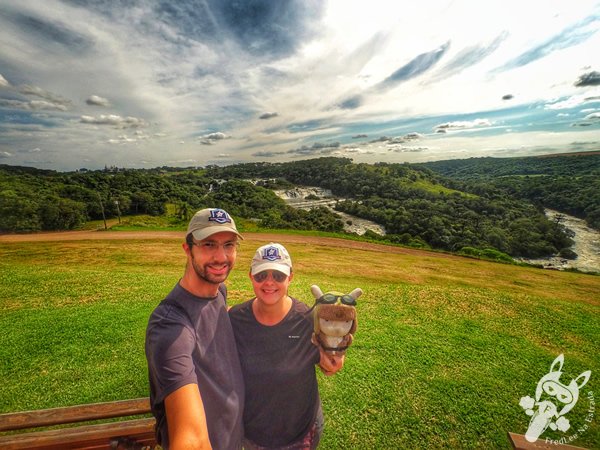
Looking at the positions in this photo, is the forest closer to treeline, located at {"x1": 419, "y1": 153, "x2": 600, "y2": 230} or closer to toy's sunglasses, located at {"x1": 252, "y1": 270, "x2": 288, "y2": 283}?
treeline, located at {"x1": 419, "y1": 153, "x2": 600, "y2": 230}

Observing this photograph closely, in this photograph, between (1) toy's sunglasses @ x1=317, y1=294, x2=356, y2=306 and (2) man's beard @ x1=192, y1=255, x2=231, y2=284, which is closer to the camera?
(2) man's beard @ x1=192, y1=255, x2=231, y2=284

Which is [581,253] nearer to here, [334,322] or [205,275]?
[334,322]

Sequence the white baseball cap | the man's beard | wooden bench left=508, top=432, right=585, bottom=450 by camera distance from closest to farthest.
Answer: the man's beard < the white baseball cap < wooden bench left=508, top=432, right=585, bottom=450

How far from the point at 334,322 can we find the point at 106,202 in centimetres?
6170

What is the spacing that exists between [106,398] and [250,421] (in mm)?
3948

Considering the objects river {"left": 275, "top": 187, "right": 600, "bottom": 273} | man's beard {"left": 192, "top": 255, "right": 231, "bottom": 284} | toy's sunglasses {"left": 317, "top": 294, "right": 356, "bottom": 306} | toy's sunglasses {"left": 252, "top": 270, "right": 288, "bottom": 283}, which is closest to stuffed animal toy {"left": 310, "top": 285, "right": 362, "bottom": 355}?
toy's sunglasses {"left": 317, "top": 294, "right": 356, "bottom": 306}

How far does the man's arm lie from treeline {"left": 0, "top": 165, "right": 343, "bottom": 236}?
39.1 m

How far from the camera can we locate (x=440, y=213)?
7338 cm

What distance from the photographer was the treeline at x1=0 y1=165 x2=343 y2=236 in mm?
32094

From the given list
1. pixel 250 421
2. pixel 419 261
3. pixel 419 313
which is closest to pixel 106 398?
pixel 250 421

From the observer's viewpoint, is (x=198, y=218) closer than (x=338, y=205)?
Yes

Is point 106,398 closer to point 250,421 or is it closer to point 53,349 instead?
point 53,349

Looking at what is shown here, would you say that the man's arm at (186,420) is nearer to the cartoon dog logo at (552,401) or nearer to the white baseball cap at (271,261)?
the white baseball cap at (271,261)

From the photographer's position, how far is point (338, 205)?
90312mm
